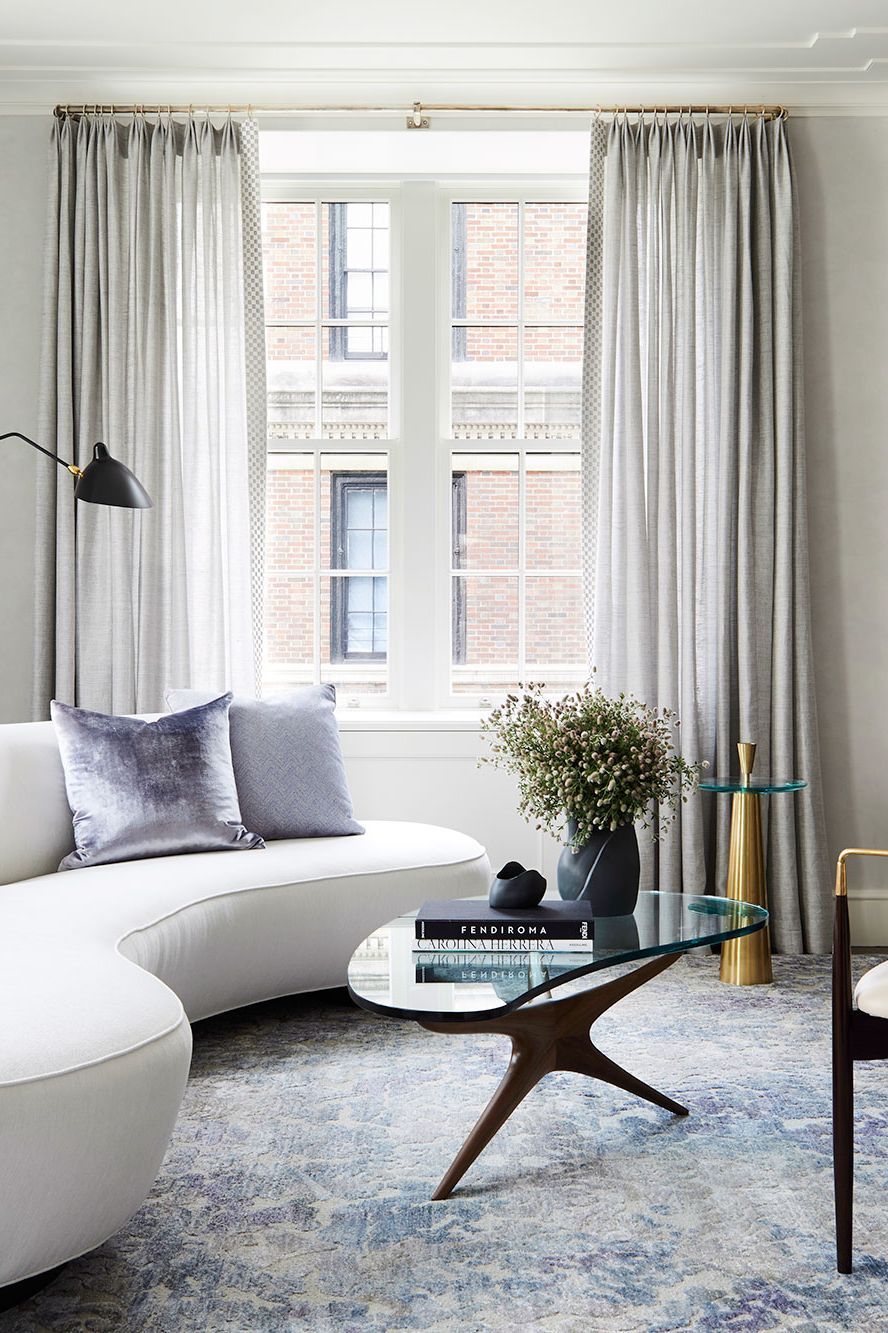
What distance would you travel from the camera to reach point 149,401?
12.3 feet

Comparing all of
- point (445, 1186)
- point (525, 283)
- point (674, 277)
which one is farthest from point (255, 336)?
point (445, 1186)

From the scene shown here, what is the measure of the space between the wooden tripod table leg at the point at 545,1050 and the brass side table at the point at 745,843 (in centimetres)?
103

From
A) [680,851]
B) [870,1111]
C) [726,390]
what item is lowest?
[870,1111]

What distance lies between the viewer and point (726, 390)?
12.2ft

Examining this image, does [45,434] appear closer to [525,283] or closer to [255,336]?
[255,336]

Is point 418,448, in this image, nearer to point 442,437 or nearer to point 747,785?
point 442,437

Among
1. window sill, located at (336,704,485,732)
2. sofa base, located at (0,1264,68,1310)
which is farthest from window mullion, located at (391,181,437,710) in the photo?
sofa base, located at (0,1264,68,1310)

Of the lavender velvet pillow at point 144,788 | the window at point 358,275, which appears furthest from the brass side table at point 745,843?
the window at point 358,275

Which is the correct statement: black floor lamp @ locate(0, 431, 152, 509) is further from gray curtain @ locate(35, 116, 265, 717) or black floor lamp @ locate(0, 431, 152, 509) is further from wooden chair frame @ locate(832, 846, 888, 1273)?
wooden chair frame @ locate(832, 846, 888, 1273)

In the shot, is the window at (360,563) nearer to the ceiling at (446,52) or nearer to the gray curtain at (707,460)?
the gray curtain at (707,460)

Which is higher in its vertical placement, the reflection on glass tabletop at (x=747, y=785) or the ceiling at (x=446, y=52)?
the ceiling at (x=446, y=52)

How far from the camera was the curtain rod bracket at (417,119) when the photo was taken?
12.4ft

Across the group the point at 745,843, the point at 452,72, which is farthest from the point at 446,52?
the point at 745,843

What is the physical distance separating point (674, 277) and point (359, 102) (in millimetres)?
1282
